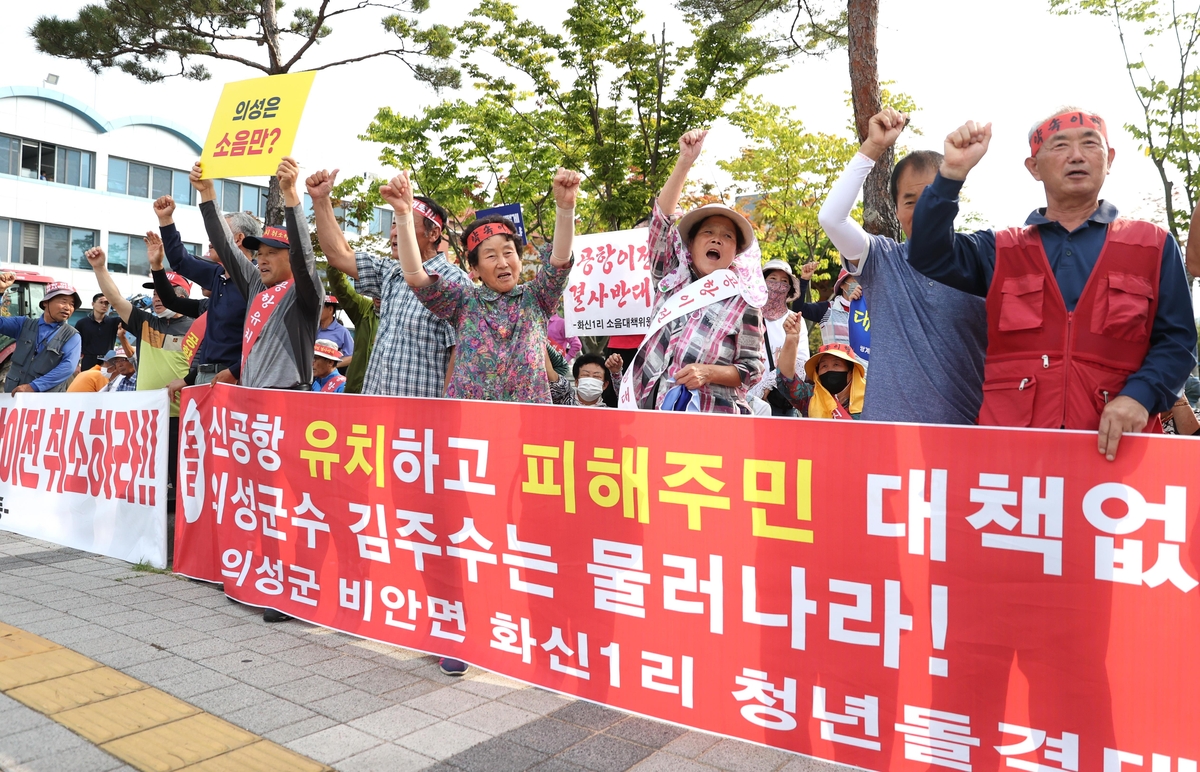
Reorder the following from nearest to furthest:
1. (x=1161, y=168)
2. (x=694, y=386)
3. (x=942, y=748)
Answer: (x=942, y=748), (x=694, y=386), (x=1161, y=168)

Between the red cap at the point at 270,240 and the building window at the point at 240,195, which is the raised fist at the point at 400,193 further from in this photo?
the building window at the point at 240,195

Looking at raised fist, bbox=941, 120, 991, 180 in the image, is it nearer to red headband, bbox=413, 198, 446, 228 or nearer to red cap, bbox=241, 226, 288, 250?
red headband, bbox=413, 198, 446, 228

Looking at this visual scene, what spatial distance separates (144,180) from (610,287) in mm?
40440

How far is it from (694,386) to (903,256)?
2.82ft

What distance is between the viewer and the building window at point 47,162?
35.1 m

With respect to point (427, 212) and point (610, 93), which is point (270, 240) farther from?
point (610, 93)

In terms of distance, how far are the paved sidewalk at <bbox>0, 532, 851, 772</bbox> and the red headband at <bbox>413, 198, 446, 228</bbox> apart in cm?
214

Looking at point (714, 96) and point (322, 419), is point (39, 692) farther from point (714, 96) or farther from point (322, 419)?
point (714, 96)

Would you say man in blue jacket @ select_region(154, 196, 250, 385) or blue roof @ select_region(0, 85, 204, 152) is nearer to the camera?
man in blue jacket @ select_region(154, 196, 250, 385)

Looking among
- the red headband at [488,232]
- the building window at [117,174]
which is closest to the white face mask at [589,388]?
the red headband at [488,232]

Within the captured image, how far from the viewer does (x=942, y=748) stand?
2422 millimetres

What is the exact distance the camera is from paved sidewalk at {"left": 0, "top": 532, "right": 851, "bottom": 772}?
9.15ft

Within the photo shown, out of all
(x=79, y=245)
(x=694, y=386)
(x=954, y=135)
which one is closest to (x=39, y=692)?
(x=694, y=386)

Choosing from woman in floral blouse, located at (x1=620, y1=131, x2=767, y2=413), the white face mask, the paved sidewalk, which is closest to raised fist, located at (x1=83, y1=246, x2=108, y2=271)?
the paved sidewalk
